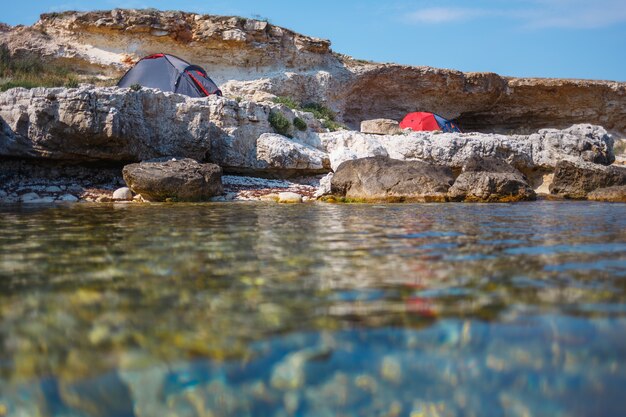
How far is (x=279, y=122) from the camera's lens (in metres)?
13.7

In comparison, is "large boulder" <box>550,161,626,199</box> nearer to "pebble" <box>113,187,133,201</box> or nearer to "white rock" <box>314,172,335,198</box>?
"white rock" <box>314,172,335,198</box>

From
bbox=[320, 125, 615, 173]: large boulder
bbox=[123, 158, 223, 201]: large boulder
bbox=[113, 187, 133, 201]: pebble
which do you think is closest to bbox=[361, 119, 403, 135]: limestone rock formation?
bbox=[320, 125, 615, 173]: large boulder

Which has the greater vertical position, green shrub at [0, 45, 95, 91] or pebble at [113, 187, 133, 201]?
green shrub at [0, 45, 95, 91]

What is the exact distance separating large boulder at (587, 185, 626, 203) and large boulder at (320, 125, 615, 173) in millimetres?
2285

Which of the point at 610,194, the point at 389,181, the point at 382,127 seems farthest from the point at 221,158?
the point at 610,194

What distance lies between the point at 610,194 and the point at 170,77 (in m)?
12.8

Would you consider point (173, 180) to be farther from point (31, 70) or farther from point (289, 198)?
point (31, 70)

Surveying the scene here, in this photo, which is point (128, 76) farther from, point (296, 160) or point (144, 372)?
point (144, 372)

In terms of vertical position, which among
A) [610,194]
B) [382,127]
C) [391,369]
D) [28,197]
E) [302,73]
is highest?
[302,73]

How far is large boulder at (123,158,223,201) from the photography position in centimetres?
983

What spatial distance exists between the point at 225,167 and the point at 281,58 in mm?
11610

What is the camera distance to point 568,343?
168 centimetres

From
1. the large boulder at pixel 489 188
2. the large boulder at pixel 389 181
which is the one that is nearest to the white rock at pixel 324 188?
the large boulder at pixel 389 181

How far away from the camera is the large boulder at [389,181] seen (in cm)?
1056
